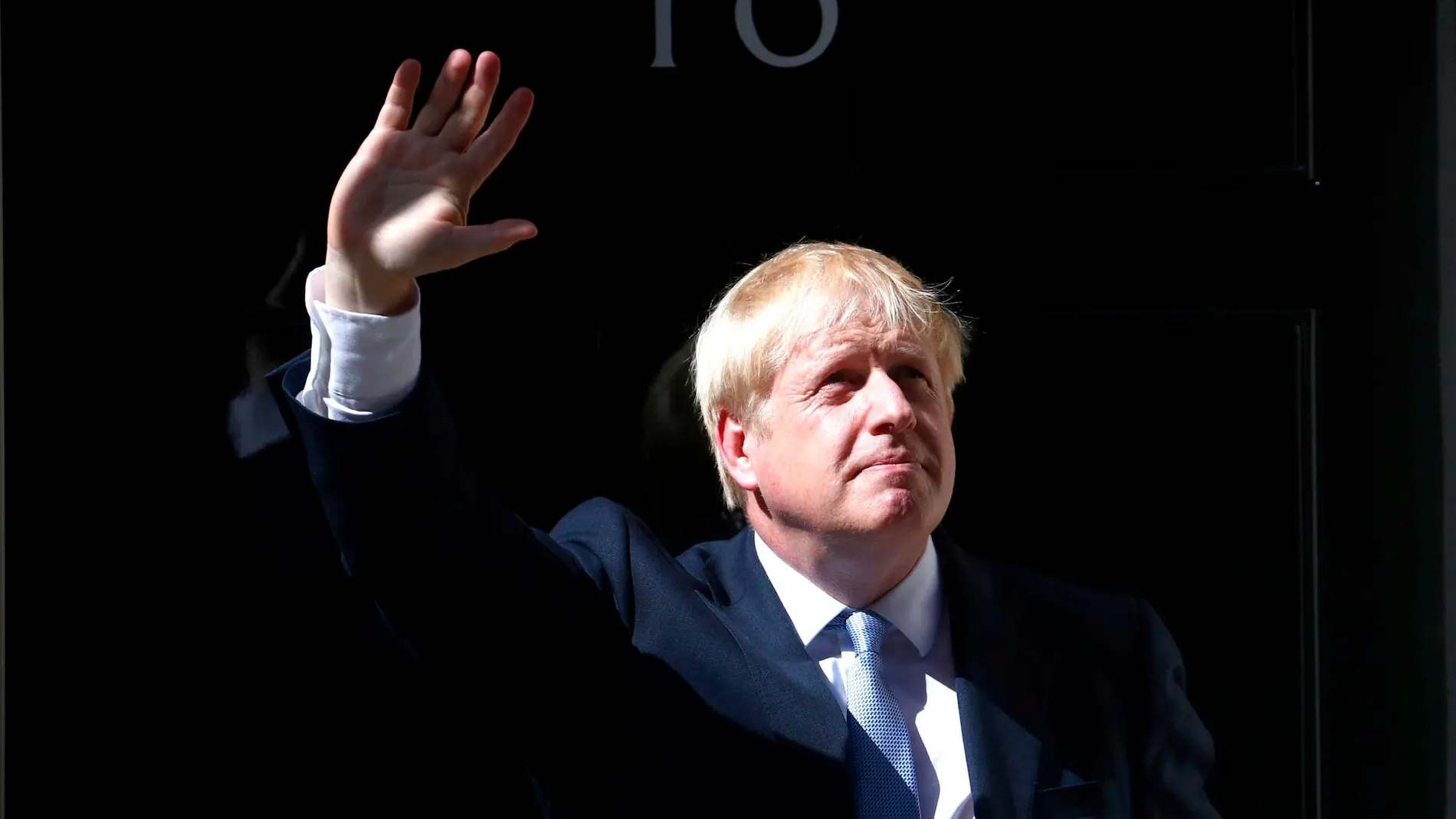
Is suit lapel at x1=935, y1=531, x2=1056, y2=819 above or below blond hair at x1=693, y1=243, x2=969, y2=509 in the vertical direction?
below

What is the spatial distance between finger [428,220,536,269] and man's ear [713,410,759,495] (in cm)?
59

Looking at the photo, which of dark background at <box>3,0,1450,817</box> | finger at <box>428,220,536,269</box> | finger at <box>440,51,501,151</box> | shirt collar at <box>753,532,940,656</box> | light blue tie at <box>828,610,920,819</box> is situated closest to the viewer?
finger at <box>428,220,536,269</box>

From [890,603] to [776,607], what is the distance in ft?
0.58

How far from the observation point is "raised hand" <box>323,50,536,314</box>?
5.84 ft

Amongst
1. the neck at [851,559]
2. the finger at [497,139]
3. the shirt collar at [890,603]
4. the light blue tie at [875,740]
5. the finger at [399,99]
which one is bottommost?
the light blue tie at [875,740]

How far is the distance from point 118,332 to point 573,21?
0.95m

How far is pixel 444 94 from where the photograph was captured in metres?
1.87

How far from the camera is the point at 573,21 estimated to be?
2.54m

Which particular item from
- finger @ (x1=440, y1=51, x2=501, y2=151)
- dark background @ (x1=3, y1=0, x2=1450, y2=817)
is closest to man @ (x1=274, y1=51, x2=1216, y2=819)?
finger @ (x1=440, y1=51, x2=501, y2=151)

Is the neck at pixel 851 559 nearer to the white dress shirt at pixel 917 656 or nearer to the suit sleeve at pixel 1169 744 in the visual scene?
the white dress shirt at pixel 917 656

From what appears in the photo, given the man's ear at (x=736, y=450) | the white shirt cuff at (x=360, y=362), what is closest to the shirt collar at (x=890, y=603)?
the man's ear at (x=736, y=450)

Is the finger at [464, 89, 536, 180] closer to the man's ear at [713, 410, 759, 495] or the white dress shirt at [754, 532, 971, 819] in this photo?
the man's ear at [713, 410, 759, 495]

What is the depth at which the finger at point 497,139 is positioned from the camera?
72.9 inches

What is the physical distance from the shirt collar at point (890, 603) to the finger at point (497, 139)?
0.78 meters
